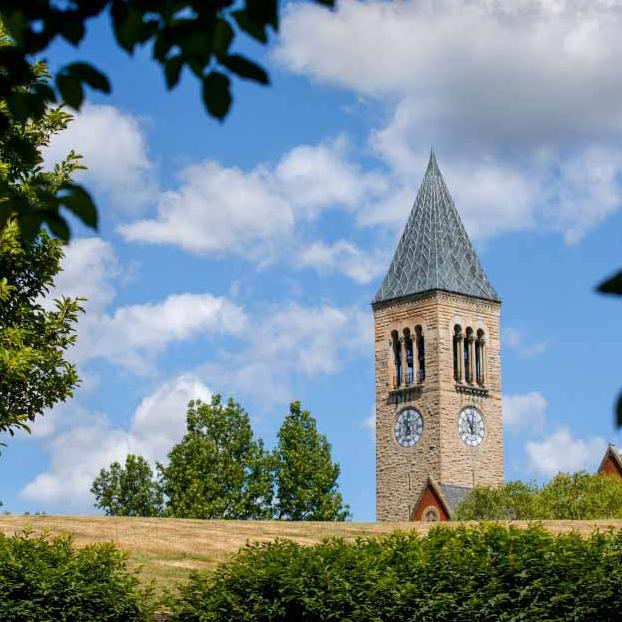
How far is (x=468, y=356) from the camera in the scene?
8588 centimetres

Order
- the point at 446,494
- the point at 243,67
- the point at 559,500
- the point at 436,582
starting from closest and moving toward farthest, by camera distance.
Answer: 1. the point at 243,67
2. the point at 436,582
3. the point at 559,500
4. the point at 446,494

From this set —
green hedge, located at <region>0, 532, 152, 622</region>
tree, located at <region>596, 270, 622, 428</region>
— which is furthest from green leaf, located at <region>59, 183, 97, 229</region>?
green hedge, located at <region>0, 532, 152, 622</region>

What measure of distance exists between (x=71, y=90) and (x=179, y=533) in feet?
60.5

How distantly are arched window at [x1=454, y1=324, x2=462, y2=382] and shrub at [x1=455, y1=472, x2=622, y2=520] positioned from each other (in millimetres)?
30976

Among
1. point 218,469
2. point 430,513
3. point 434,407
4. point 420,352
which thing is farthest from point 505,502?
point 420,352

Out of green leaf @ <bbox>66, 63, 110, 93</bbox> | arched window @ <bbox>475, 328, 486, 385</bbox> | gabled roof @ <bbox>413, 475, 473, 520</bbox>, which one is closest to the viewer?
green leaf @ <bbox>66, 63, 110, 93</bbox>

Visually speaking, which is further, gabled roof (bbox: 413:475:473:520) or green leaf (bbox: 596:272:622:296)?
gabled roof (bbox: 413:475:473:520)

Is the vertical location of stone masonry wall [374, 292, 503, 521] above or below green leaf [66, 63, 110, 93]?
above

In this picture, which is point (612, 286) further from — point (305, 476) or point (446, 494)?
point (446, 494)

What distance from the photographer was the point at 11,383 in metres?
21.0

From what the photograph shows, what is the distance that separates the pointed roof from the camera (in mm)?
85250

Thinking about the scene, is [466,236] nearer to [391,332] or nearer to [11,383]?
[391,332]

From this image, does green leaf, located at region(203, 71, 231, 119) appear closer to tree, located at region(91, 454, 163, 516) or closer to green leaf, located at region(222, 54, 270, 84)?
green leaf, located at region(222, 54, 270, 84)

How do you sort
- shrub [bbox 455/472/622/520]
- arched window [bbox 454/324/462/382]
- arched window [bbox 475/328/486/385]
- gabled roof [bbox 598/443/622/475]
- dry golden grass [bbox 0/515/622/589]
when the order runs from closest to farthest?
dry golden grass [bbox 0/515/622/589], shrub [bbox 455/472/622/520], gabled roof [bbox 598/443/622/475], arched window [bbox 454/324/462/382], arched window [bbox 475/328/486/385]
